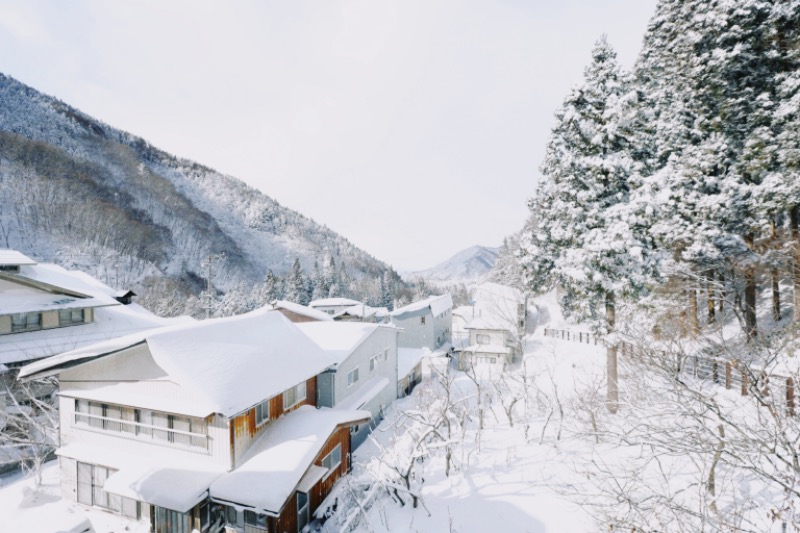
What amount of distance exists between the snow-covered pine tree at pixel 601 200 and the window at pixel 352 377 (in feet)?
35.9

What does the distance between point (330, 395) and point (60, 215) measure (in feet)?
251

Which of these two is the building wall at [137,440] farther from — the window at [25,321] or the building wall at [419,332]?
the building wall at [419,332]

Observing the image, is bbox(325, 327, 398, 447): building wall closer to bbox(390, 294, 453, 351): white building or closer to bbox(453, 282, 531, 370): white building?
bbox(453, 282, 531, 370): white building

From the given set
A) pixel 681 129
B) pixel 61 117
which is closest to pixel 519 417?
pixel 681 129

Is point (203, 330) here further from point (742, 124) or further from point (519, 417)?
point (742, 124)

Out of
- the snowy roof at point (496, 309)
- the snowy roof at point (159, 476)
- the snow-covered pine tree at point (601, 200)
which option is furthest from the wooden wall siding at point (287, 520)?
the snowy roof at point (496, 309)

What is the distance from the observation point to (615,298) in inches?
492

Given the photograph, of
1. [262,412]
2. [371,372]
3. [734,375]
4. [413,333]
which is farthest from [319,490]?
[413,333]

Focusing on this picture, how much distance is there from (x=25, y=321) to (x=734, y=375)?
3572 centimetres

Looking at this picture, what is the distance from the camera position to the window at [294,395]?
13.0 meters

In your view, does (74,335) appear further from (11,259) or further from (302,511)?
(302,511)

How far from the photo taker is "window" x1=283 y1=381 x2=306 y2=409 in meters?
13.0

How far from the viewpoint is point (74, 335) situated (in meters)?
23.1

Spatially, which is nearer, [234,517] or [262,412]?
[234,517]
